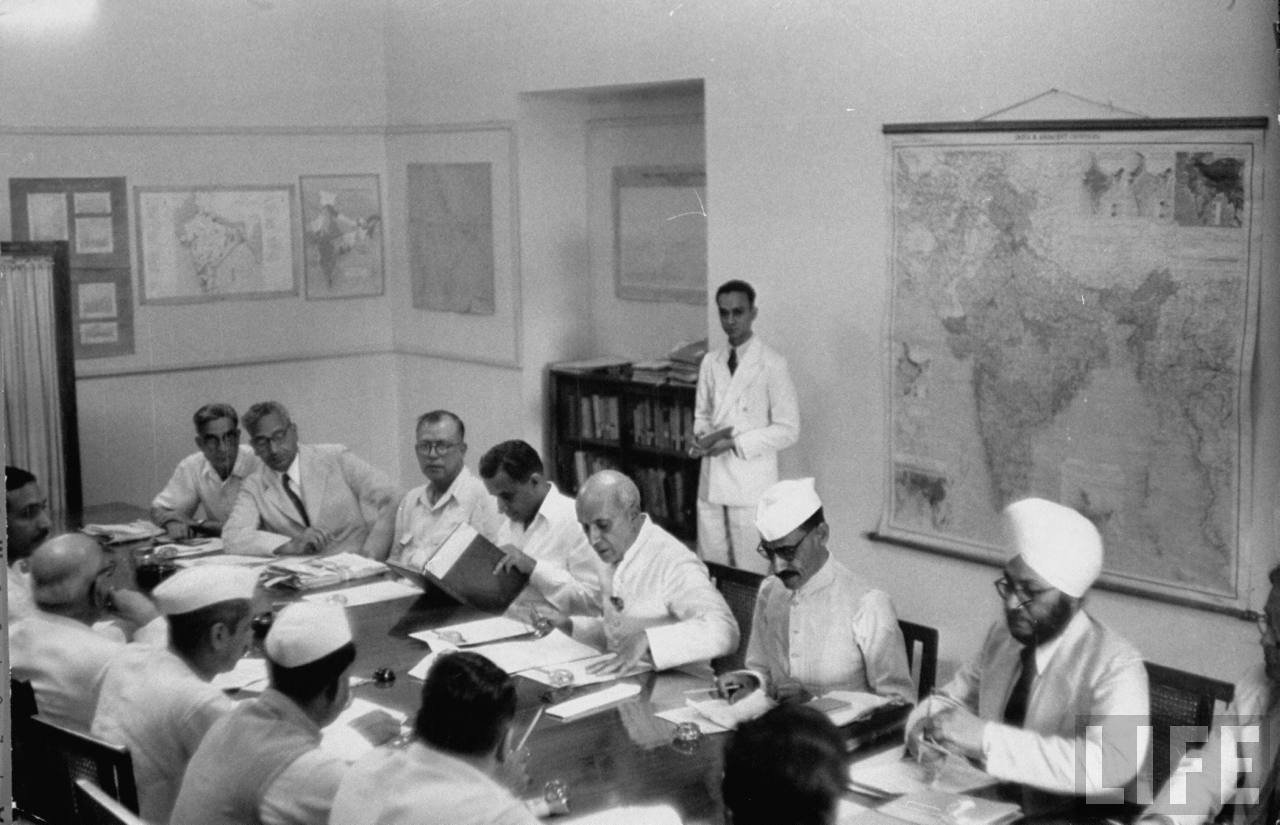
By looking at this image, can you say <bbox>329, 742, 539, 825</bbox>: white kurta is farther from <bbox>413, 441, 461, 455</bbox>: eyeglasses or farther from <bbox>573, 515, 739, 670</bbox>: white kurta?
<bbox>413, 441, 461, 455</bbox>: eyeglasses

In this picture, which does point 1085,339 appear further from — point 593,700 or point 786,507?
point 593,700

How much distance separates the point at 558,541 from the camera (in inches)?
186

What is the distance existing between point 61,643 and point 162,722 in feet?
2.42

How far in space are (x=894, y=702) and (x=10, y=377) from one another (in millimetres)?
4800

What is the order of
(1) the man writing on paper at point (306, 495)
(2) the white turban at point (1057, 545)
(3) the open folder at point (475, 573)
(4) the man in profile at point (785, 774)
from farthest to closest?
(1) the man writing on paper at point (306, 495) < (3) the open folder at point (475, 573) < (2) the white turban at point (1057, 545) < (4) the man in profile at point (785, 774)

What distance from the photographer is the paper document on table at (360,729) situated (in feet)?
10.9

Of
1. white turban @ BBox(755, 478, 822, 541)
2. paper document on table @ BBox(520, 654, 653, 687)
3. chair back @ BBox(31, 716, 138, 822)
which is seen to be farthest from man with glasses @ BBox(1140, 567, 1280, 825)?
chair back @ BBox(31, 716, 138, 822)

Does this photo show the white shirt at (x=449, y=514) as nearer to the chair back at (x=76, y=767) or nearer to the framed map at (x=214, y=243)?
the chair back at (x=76, y=767)

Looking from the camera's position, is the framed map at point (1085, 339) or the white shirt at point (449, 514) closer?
the framed map at point (1085, 339)

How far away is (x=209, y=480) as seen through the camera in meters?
6.12

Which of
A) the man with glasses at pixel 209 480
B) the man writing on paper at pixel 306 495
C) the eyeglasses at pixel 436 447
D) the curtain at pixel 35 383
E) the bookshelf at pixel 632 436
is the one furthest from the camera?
the bookshelf at pixel 632 436

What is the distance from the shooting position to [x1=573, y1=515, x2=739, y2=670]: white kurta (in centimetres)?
406

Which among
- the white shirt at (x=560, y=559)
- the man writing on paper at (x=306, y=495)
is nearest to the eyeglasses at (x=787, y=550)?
the white shirt at (x=560, y=559)

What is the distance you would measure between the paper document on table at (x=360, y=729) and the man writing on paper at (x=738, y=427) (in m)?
2.95
